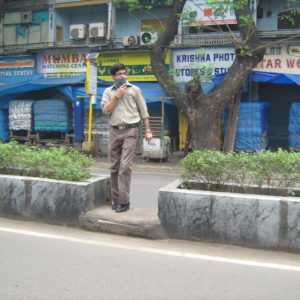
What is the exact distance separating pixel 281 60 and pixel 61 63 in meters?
8.34

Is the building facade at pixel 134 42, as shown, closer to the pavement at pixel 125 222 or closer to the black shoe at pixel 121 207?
the black shoe at pixel 121 207

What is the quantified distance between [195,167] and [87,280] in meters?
1.77

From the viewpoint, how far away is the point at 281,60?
13508 mm

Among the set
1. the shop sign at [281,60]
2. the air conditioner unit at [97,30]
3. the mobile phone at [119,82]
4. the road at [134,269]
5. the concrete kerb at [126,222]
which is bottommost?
the road at [134,269]

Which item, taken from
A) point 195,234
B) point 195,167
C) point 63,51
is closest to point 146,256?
point 195,234

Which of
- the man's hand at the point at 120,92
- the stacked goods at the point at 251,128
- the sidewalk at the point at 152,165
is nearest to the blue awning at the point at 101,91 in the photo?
the sidewalk at the point at 152,165

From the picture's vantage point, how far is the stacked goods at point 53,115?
1505 centimetres

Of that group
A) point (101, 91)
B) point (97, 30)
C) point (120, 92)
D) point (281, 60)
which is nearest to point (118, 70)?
point (120, 92)

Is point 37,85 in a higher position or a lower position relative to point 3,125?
higher

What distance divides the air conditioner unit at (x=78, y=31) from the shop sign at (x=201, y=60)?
3.74 metres

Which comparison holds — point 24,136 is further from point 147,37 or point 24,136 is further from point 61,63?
point 147,37

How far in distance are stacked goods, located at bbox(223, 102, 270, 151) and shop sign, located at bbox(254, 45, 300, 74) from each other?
4.44 feet

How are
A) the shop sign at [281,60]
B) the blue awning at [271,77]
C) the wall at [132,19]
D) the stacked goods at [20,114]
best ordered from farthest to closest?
the wall at [132,19] < the stacked goods at [20,114] < the shop sign at [281,60] < the blue awning at [271,77]

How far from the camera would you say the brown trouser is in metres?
4.83
